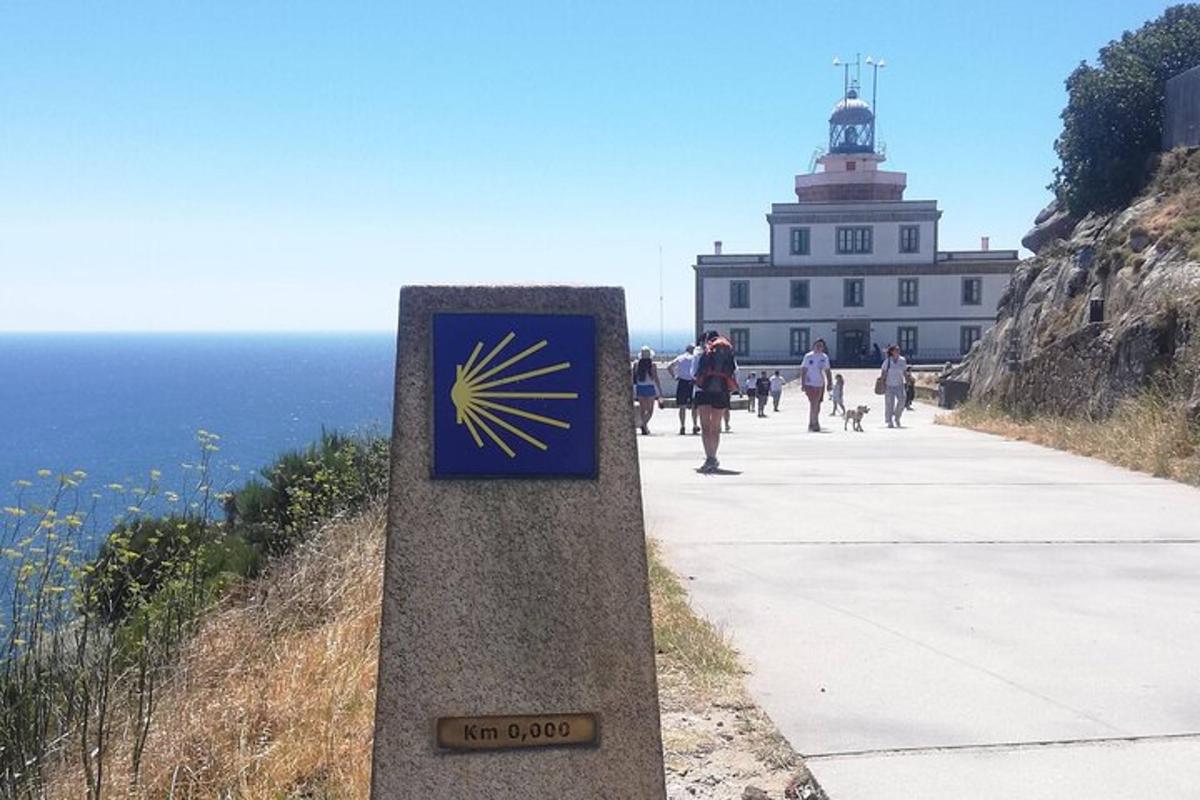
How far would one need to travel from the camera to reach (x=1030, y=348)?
21.0m

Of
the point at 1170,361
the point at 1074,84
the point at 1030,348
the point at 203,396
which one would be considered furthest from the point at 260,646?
the point at 203,396

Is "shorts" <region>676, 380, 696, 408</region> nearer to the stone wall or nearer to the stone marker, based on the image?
the stone wall

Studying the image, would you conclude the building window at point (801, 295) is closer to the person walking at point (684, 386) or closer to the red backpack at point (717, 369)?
the person walking at point (684, 386)

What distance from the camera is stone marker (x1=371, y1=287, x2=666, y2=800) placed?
3523mm

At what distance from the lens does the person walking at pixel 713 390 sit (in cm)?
1317

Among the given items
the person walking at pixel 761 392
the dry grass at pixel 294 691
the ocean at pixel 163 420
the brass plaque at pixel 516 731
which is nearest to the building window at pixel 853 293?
the ocean at pixel 163 420

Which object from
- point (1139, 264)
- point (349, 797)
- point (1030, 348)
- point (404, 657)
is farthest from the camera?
point (1030, 348)

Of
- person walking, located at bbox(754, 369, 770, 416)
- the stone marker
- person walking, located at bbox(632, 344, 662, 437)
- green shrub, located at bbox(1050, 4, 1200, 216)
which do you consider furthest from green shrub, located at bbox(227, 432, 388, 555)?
person walking, located at bbox(754, 369, 770, 416)

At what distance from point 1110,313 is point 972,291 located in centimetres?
5417

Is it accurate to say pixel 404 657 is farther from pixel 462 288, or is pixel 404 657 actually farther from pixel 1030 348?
pixel 1030 348

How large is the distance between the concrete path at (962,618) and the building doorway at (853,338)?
190ft

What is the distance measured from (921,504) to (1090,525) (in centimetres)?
155

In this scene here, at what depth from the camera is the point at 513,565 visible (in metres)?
3.55

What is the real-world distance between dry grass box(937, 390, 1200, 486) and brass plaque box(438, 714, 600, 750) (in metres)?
9.31
